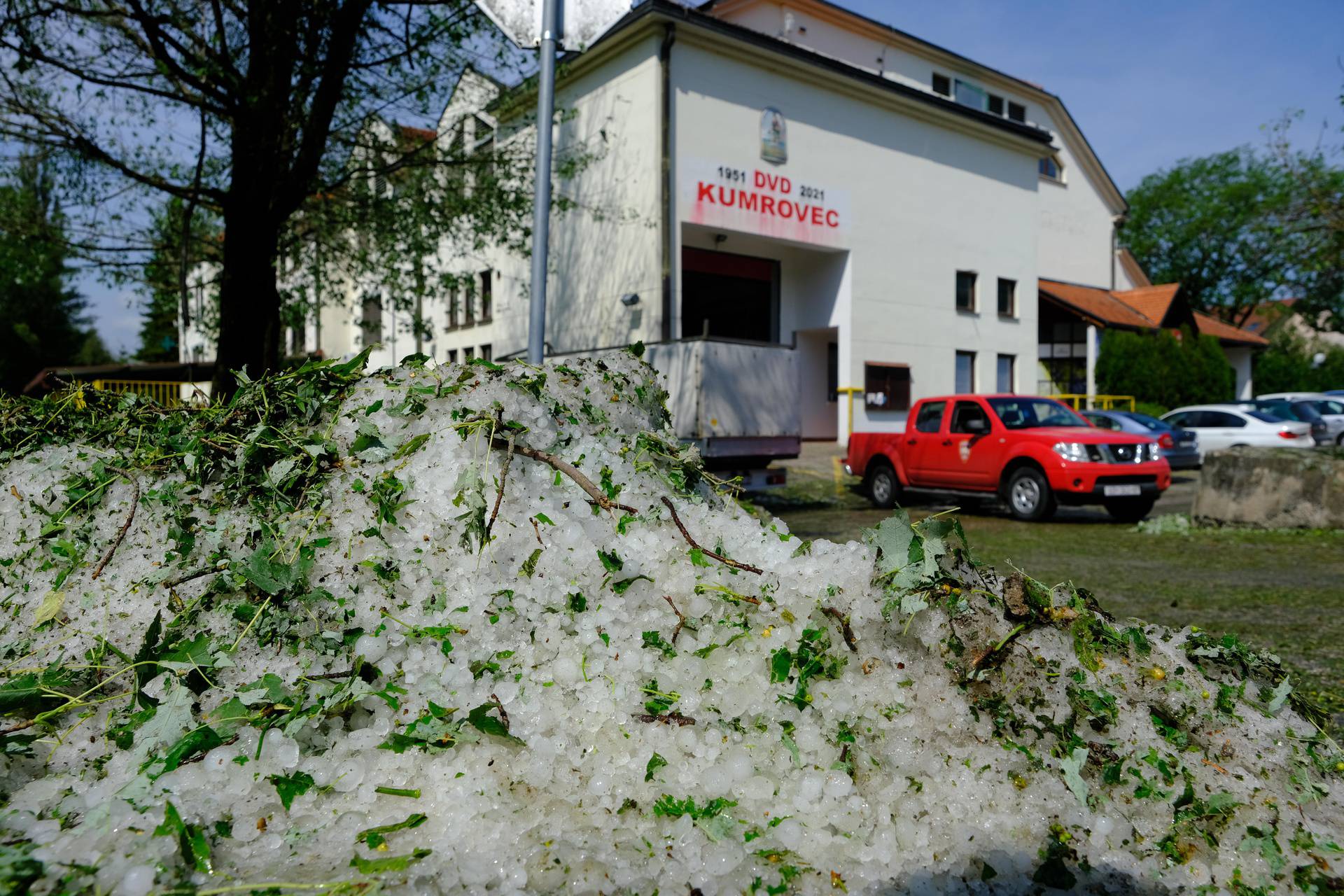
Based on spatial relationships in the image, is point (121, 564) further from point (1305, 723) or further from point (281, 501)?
point (1305, 723)

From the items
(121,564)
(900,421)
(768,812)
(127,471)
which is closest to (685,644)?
(768,812)

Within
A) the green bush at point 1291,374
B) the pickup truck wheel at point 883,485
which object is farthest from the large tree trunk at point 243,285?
the green bush at point 1291,374

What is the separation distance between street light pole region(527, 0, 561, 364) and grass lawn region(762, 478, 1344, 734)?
2.78 m

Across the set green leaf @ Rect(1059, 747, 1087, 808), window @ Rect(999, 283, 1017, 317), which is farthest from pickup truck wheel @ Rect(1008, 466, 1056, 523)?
window @ Rect(999, 283, 1017, 317)

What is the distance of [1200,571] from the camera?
7.00 metres

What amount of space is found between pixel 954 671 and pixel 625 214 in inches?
693

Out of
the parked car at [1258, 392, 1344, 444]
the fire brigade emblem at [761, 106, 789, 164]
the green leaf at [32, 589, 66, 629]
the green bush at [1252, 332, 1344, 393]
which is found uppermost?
the fire brigade emblem at [761, 106, 789, 164]

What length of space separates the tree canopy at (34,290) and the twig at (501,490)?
3.08m

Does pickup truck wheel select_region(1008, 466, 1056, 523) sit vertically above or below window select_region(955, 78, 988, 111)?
below

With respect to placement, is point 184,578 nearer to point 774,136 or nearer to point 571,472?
point 571,472

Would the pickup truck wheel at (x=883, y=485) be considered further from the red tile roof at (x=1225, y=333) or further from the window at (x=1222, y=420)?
the red tile roof at (x=1225, y=333)

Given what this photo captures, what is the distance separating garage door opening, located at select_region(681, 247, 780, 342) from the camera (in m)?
20.8

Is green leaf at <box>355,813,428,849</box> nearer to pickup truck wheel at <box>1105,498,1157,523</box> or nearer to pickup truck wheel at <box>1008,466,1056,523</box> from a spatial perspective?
pickup truck wheel at <box>1008,466,1056,523</box>

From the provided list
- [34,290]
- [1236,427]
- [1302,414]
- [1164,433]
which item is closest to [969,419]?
[1164,433]
